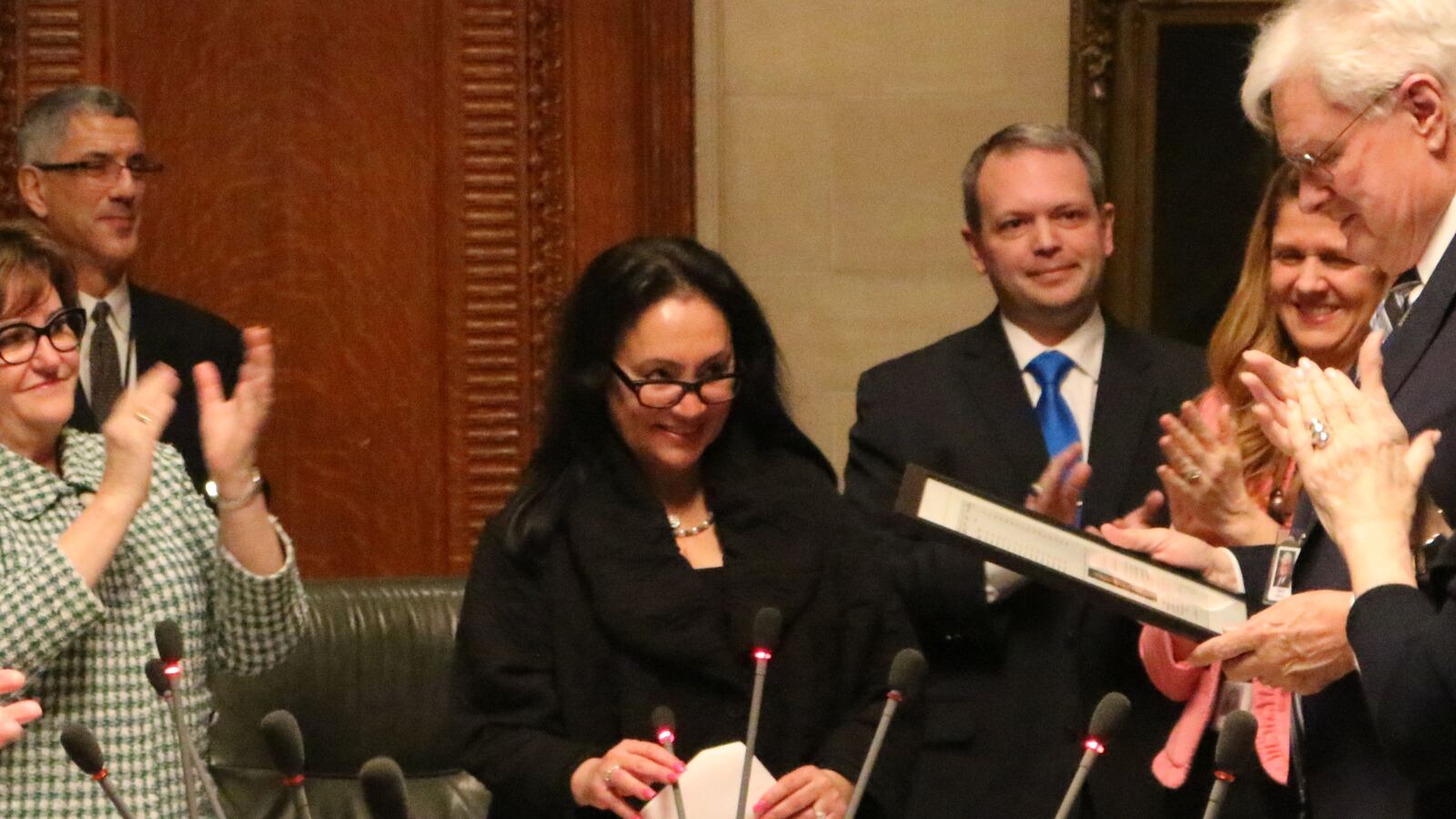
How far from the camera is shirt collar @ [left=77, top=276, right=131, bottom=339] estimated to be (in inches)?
156

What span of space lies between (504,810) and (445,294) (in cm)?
231

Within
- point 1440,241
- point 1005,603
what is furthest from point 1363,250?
point 1005,603

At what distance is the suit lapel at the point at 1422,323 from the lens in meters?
2.02

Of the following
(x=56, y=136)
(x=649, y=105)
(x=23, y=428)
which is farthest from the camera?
(x=649, y=105)

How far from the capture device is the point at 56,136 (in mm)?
4090

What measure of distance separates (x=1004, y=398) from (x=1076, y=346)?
0.17 meters

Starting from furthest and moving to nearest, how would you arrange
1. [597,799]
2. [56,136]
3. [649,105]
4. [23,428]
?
[649,105] < [56,136] < [23,428] < [597,799]

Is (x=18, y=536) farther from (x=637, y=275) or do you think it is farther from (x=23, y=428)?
(x=637, y=275)

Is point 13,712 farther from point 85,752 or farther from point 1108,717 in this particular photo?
point 1108,717

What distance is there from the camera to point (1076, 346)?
3314 mm

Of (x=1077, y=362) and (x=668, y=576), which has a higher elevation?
(x=1077, y=362)

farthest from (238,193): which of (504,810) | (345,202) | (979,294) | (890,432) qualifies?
(504,810)

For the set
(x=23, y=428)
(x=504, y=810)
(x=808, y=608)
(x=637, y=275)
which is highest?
(x=637, y=275)

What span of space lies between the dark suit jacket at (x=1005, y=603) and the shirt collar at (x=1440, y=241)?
95 cm
